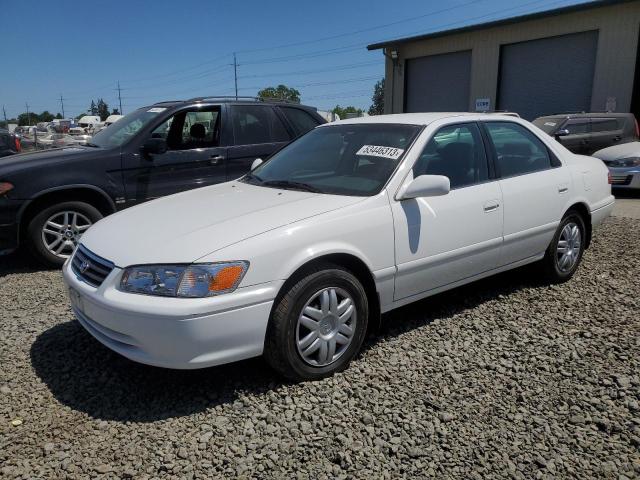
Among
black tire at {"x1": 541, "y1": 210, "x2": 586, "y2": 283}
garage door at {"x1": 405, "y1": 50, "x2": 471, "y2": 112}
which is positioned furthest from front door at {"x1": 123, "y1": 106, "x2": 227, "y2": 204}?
garage door at {"x1": 405, "y1": 50, "x2": 471, "y2": 112}

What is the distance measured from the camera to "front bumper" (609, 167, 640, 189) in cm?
1014

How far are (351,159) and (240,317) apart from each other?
5.20 feet

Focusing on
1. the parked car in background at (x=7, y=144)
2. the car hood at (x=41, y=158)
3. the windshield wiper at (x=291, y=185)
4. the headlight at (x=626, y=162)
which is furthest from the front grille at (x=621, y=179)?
the parked car in background at (x=7, y=144)

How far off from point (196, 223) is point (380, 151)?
1368 millimetres

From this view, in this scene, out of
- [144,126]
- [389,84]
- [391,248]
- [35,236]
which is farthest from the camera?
[389,84]

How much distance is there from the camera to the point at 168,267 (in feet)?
9.10

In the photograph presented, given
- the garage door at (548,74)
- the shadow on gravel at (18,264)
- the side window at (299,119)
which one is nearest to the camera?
the shadow on gravel at (18,264)

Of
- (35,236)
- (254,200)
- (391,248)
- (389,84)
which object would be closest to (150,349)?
(254,200)

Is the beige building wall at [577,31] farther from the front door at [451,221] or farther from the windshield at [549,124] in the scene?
the front door at [451,221]

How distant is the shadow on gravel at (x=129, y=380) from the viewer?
292cm

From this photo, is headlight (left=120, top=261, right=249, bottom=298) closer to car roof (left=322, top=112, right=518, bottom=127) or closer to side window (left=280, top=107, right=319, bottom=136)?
car roof (left=322, top=112, right=518, bottom=127)

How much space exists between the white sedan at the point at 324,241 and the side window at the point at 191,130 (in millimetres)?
2147

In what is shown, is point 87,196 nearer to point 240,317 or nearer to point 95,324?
point 95,324

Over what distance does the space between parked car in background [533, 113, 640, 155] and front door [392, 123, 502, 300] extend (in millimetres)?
9086
